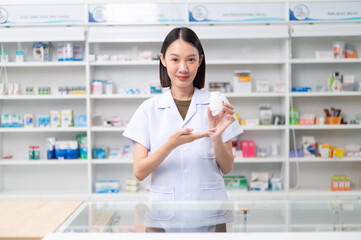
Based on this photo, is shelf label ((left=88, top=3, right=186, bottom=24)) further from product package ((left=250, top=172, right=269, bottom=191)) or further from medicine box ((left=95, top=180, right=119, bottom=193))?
product package ((left=250, top=172, right=269, bottom=191))

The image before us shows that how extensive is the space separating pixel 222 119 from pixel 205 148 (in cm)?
18

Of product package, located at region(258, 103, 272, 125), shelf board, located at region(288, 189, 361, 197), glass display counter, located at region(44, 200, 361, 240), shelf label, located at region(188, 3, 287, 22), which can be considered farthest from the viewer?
product package, located at region(258, 103, 272, 125)

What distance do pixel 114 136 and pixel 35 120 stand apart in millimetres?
986

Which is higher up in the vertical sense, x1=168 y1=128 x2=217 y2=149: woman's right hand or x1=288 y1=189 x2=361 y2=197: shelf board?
x1=168 y1=128 x2=217 y2=149: woman's right hand

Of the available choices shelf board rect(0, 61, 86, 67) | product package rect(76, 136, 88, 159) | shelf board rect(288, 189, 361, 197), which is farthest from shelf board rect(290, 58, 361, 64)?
product package rect(76, 136, 88, 159)

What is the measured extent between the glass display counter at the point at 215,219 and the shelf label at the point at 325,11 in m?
3.13

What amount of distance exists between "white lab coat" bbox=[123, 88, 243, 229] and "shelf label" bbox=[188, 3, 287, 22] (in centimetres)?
257

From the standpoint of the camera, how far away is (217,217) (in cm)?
122

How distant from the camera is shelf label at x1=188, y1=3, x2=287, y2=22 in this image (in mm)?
4070

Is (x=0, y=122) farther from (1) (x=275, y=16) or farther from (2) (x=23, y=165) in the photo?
(1) (x=275, y=16)

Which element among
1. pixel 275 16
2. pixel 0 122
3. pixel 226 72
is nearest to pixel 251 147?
pixel 226 72

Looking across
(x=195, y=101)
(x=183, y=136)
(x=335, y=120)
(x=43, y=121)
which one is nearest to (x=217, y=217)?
(x=183, y=136)

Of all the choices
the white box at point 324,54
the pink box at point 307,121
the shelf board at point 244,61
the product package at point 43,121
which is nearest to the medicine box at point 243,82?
the shelf board at point 244,61

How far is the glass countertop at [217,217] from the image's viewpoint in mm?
1135
